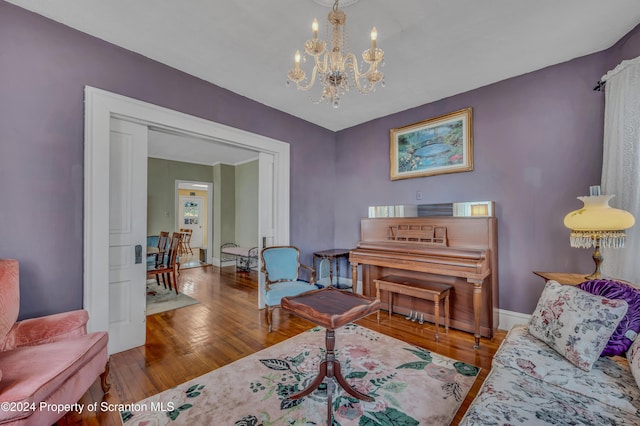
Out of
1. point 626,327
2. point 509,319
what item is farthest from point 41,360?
point 509,319

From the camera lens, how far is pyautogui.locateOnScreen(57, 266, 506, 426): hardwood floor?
192 cm

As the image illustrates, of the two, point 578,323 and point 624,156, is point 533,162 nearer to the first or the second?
point 624,156

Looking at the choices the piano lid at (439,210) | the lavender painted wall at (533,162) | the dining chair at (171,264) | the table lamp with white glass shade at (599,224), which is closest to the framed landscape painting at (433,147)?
the lavender painted wall at (533,162)

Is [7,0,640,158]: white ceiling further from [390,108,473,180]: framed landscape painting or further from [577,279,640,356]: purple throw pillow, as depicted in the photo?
[577,279,640,356]: purple throw pillow

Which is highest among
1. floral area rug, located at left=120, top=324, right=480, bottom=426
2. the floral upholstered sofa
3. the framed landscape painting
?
the framed landscape painting

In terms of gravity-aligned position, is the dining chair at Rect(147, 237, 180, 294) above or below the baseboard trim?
above

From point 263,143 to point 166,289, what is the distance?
330 cm

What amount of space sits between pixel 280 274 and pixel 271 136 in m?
1.94

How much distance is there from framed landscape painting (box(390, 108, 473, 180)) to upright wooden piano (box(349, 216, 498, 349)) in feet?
2.47

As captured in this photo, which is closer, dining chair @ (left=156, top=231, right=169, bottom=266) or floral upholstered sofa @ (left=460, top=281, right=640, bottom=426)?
floral upholstered sofa @ (left=460, top=281, right=640, bottom=426)

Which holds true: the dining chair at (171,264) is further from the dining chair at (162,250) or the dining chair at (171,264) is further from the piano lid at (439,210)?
the piano lid at (439,210)

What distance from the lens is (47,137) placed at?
2.05 m

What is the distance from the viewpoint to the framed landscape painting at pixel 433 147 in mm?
3246

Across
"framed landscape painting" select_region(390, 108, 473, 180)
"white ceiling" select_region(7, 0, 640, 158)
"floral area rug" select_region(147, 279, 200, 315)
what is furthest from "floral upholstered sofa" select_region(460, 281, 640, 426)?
"floral area rug" select_region(147, 279, 200, 315)
